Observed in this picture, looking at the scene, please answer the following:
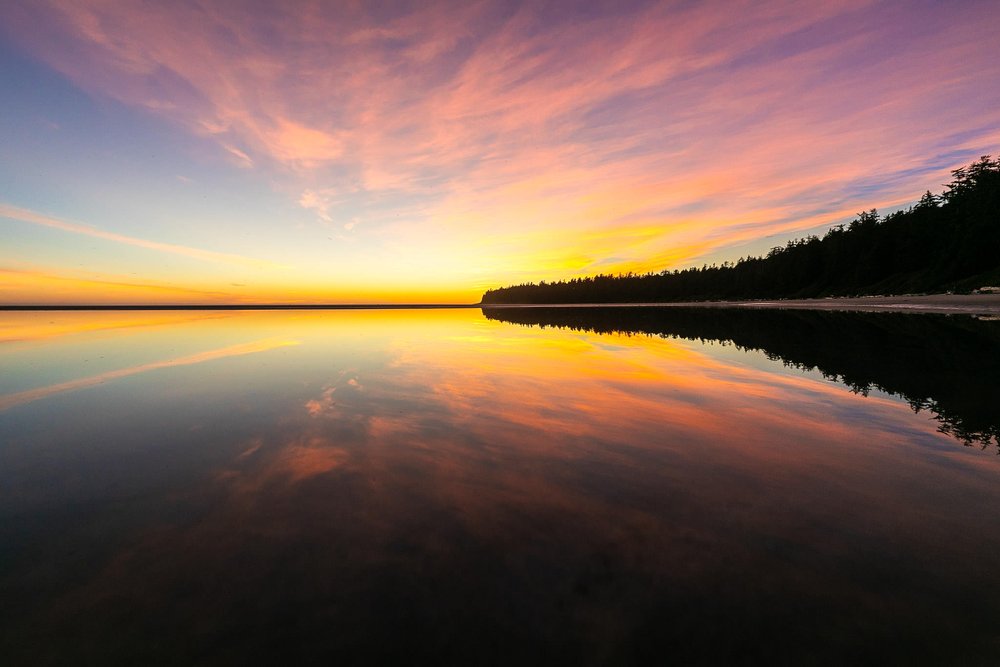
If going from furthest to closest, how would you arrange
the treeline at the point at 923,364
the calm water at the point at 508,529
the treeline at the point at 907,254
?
the treeline at the point at 907,254 < the treeline at the point at 923,364 < the calm water at the point at 508,529

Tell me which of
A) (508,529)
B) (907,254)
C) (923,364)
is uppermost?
(907,254)

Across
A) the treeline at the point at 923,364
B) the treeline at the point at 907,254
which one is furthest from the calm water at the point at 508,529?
the treeline at the point at 907,254

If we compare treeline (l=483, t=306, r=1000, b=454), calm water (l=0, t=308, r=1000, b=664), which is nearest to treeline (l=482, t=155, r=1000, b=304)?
treeline (l=483, t=306, r=1000, b=454)

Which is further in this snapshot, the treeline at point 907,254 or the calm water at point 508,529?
the treeline at point 907,254

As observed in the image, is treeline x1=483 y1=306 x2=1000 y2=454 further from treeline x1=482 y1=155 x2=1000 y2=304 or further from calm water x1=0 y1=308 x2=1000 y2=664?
treeline x1=482 y1=155 x2=1000 y2=304

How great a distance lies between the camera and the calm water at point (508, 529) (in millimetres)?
3740

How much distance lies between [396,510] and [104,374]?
20.1 m

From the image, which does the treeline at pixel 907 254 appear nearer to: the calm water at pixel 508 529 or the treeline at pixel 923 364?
the treeline at pixel 923 364

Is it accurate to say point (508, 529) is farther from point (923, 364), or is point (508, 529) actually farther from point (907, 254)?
point (907, 254)

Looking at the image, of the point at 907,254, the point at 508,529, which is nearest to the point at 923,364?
the point at 508,529

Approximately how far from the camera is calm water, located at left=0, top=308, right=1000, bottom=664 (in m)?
3.74

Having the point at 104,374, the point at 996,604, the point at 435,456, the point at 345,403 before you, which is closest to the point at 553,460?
the point at 435,456

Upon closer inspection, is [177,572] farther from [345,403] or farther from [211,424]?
[345,403]

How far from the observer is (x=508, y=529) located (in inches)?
218
